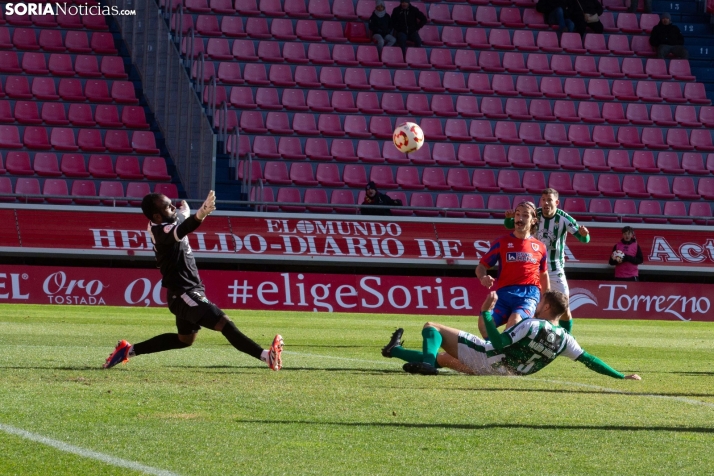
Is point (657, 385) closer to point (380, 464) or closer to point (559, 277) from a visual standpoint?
point (559, 277)

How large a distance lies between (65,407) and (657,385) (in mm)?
5116

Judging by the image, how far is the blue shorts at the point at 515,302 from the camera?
34.8 ft

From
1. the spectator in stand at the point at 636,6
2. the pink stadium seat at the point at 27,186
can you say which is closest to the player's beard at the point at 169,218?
the pink stadium seat at the point at 27,186

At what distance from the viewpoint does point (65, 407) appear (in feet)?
22.6

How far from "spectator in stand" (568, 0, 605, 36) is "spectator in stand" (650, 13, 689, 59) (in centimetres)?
146

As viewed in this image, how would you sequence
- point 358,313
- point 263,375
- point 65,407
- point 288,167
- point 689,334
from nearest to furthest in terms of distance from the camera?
point 65,407
point 263,375
point 689,334
point 358,313
point 288,167

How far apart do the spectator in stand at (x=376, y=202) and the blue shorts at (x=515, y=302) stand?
11.2 meters

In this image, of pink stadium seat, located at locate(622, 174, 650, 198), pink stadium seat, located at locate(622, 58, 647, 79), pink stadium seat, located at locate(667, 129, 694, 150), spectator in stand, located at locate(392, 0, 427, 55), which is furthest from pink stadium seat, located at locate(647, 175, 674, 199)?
spectator in stand, located at locate(392, 0, 427, 55)

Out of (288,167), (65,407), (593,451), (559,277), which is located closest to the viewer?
A: (593,451)

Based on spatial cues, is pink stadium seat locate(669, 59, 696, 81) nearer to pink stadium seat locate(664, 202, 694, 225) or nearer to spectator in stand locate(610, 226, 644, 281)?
pink stadium seat locate(664, 202, 694, 225)

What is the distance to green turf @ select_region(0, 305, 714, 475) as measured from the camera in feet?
17.7

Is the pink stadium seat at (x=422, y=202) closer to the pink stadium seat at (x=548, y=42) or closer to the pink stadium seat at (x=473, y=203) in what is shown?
the pink stadium seat at (x=473, y=203)

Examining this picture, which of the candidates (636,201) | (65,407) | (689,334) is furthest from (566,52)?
(65,407)

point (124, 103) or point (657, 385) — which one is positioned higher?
point (124, 103)
